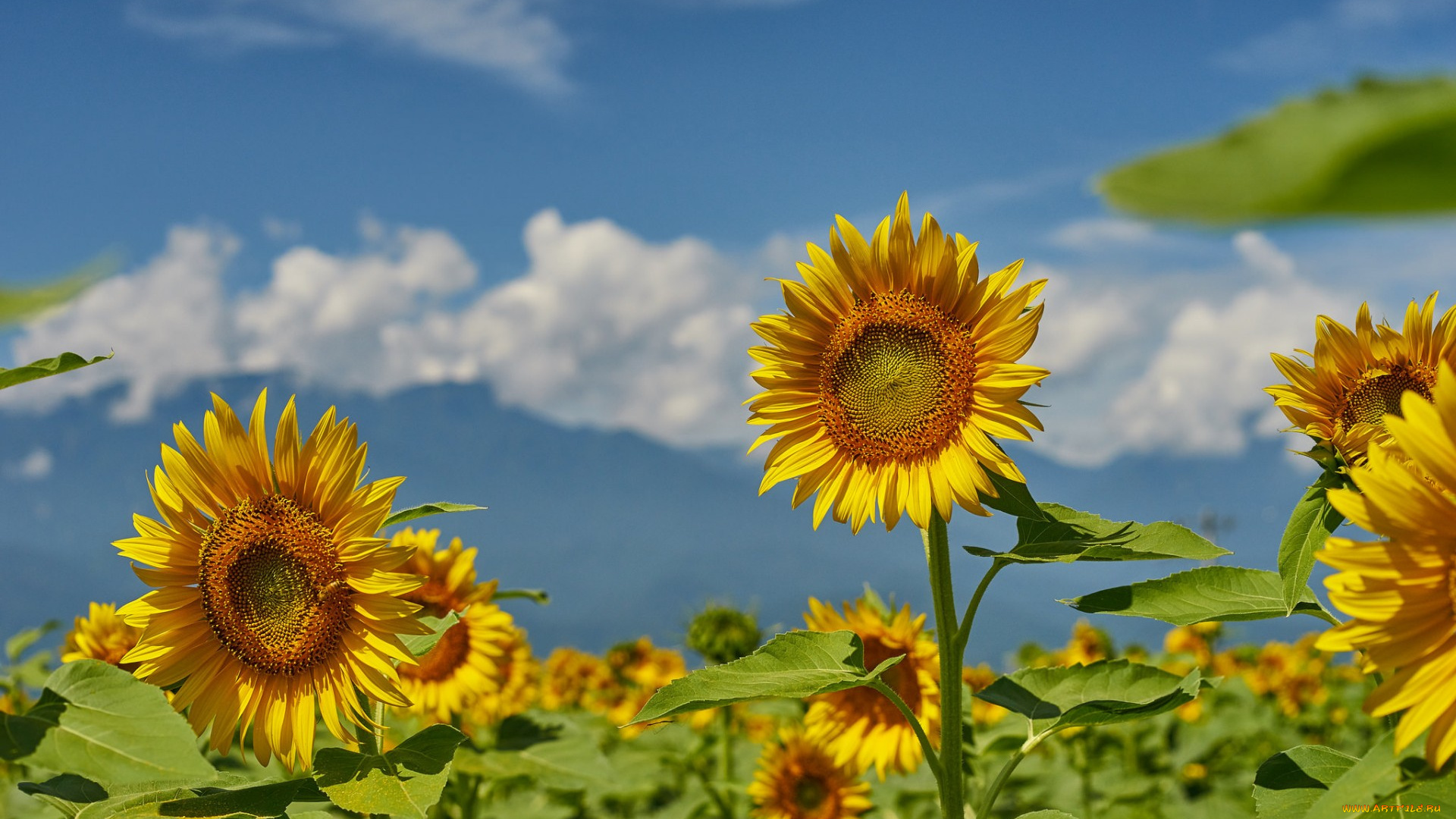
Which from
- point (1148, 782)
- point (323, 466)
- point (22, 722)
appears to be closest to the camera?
point (22, 722)

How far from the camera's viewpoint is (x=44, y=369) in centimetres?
162

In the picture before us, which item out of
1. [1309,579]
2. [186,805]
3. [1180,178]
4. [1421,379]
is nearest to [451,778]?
[186,805]

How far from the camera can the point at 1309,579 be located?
76.8 inches

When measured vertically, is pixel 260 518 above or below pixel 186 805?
above

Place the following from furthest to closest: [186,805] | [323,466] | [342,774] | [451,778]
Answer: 1. [451,778]
2. [323,466]
3. [342,774]
4. [186,805]

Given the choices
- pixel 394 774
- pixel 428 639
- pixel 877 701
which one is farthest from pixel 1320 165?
pixel 877 701

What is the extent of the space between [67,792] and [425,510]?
32.2 inches

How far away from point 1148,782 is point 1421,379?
12.8 feet

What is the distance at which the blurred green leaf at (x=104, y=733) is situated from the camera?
163 cm

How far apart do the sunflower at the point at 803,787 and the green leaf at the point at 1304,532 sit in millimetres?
2576

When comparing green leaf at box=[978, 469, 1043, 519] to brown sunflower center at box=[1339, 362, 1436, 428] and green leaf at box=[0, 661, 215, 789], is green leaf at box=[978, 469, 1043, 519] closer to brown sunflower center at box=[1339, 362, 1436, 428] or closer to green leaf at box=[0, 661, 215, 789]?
brown sunflower center at box=[1339, 362, 1436, 428]

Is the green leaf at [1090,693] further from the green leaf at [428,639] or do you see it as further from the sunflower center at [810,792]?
the sunflower center at [810,792]

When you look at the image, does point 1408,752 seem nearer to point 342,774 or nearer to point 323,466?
point 342,774

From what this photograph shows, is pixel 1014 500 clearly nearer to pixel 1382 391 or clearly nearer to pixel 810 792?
pixel 1382 391
